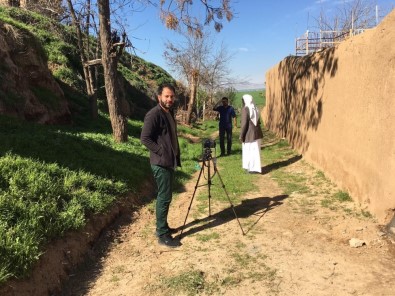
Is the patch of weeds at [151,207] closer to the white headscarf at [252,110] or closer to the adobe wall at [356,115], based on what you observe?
the white headscarf at [252,110]

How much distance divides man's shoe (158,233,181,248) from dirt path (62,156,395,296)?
105 mm

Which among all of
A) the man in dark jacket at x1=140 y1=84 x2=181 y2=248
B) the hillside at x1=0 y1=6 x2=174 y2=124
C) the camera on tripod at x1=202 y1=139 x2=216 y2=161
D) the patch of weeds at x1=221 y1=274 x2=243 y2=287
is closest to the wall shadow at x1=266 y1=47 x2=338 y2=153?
the camera on tripod at x1=202 y1=139 x2=216 y2=161

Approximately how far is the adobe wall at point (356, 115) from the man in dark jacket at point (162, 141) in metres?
2.80

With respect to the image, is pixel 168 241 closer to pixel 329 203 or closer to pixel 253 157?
pixel 329 203

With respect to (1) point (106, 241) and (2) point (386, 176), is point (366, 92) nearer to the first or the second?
(2) point (386, 176)

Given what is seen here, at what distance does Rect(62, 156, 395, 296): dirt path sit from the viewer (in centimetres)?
389

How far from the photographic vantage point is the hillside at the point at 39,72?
30.3 feet

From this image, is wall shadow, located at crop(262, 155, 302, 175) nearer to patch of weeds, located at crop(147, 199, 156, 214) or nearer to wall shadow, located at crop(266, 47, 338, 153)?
wall shadow, located at crop(266, 47, 338, 153)

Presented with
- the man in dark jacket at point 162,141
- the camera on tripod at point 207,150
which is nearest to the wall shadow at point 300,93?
the camera on tripod at point 207,150

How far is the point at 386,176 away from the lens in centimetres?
493

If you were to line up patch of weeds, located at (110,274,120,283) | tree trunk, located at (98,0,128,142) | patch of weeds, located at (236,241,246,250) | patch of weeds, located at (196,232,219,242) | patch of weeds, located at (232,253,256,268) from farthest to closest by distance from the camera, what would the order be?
tree trunk, located at (98,0,128,142) < patch of weeds, located at (196,232,219,242) < patch of weeds, located at (236,241,246,250) < patch of weeds, located at (232,253,256,268) < patch of weeds, located at (110,274,120,283)

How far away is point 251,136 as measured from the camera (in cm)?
871

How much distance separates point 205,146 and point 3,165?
287cm

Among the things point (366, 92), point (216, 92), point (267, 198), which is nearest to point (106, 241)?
point (267, 198)
